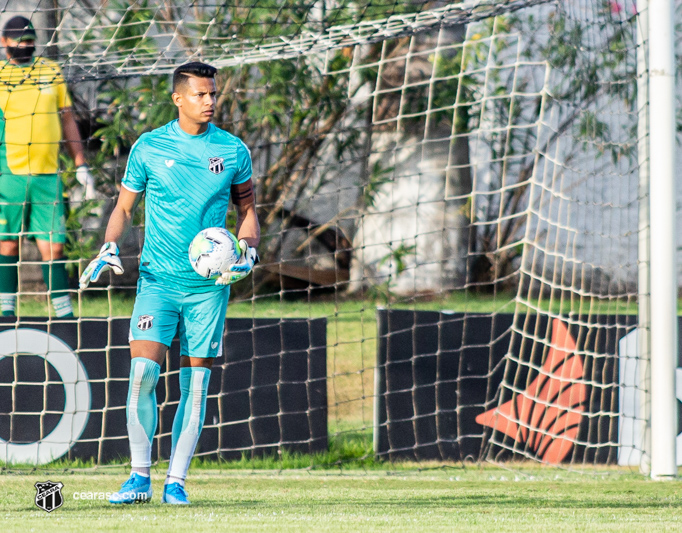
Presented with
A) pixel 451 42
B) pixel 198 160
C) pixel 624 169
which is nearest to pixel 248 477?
pixel 198 160

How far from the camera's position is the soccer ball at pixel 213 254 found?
3354 mm

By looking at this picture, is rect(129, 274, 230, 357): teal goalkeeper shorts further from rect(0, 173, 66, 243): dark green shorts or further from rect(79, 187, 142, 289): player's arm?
rect(0, 173, 66, 243): dark green shorts

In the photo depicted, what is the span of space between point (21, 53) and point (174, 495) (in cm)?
323

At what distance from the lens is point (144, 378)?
3.48m

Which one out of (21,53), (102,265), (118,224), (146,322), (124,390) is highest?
(21,53)

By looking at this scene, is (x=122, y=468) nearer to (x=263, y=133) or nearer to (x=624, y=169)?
(x=624, y=169)

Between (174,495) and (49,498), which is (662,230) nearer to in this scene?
(174,495)

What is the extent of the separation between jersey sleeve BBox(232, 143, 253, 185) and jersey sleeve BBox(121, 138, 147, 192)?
1.17ft

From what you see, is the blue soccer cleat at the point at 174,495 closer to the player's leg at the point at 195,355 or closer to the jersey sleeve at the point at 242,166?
the player's leg at the point at 195,355

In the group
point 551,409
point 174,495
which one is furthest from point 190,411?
point 551,409

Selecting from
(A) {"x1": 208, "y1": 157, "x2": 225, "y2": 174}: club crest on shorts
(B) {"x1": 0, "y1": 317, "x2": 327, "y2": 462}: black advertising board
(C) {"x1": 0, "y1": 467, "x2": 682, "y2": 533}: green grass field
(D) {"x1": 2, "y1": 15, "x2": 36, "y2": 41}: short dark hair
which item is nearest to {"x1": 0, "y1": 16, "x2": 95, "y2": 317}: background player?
(D) {"x1": 2, "y1": 15, "x2": 36, "y2": 41}: short dark hair

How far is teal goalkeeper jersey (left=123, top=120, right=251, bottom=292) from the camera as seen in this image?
3549 millimetres

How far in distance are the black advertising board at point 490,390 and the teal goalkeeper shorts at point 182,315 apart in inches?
74.8

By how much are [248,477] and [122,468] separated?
2.45ft
